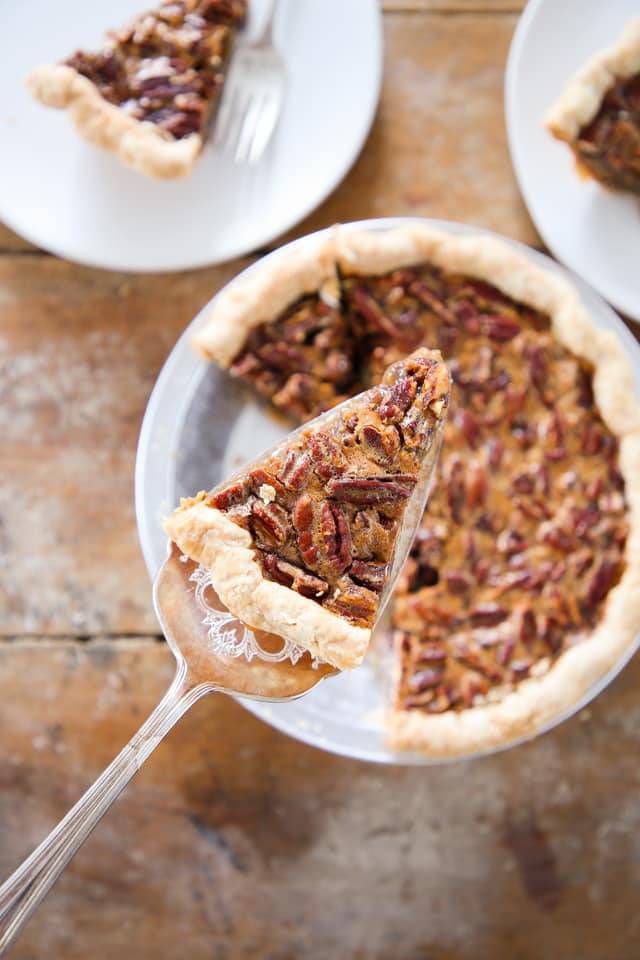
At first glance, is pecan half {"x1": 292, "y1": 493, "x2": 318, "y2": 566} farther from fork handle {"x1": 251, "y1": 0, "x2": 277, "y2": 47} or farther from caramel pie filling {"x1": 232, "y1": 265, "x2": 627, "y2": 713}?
fork handle {"x1": 251, "y1": 0, "x2": 277, "y2": 47}

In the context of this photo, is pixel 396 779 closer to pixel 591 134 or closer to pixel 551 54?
pixel 591 134

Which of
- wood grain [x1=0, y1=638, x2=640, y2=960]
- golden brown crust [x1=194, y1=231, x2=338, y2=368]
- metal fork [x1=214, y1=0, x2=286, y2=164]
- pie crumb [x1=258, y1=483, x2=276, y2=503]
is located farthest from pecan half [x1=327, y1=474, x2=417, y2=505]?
metal fork [x1=214, y1=0, x2=286, y2=164]

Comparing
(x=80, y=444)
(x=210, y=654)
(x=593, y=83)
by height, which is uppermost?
(x=593, y=83)

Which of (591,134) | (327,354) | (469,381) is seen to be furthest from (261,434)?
(591,134)

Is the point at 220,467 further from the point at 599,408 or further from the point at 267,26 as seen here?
the point at 267,26

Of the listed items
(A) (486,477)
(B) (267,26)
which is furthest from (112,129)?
(A) (486,477)

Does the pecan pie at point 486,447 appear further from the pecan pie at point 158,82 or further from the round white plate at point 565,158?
the pecan pie at point 158,82
